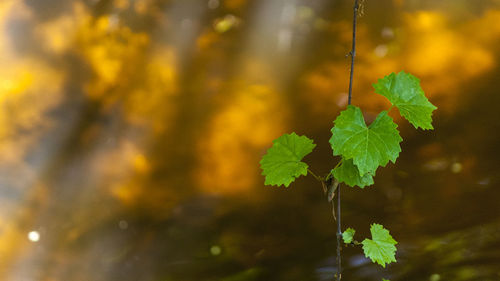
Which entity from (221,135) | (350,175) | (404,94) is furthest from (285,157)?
(221,135)

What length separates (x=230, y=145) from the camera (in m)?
1.52

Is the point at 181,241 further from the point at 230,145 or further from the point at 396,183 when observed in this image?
the point at 396,183

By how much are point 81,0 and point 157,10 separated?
8.1 inches

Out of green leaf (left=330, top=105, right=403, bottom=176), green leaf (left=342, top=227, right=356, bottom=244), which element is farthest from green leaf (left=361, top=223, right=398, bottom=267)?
green leaf (left=330, top=105, right=403, bottom=176)

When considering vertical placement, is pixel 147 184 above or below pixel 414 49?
below

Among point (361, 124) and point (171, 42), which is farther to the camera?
point (171, 42)

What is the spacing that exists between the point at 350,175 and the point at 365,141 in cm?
7

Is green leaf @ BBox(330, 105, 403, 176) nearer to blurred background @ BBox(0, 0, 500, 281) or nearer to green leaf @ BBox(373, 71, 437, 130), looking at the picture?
green leaf @ BBox(373, 71, 437, 130)

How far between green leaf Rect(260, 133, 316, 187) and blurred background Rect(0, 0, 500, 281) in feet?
1.95

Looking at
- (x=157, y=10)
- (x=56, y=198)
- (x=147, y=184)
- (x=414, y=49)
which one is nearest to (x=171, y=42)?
(x=157, y=10)

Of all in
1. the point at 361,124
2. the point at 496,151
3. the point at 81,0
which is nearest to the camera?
the point at 361,124

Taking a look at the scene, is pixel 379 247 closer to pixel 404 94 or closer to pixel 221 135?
pixel 404 94

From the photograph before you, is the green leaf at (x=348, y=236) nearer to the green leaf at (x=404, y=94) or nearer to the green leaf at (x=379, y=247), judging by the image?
the green leaf at (x=379, y=247)

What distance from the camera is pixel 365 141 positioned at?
0.81 metres
